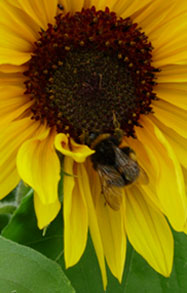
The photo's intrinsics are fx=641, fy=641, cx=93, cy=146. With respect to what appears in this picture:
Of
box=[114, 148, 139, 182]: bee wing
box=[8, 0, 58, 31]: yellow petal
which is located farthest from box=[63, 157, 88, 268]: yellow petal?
box=[8, 0, 58, 31]: yellow petal

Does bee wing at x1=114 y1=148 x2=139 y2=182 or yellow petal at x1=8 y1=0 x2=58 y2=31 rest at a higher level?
yellow petal at x1=8 y1=0 x2=58 y2=31

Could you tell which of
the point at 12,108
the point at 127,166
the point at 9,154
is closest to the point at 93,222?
the point at 127,166

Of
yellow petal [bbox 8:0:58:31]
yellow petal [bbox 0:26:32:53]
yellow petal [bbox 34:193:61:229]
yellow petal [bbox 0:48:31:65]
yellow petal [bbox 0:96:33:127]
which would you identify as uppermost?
yellow petal [bbox 8:0:58:31]

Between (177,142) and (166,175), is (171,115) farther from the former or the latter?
(166,175)

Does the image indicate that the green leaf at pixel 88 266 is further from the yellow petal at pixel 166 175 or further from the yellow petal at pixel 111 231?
the yellow petal at pixel 166 175

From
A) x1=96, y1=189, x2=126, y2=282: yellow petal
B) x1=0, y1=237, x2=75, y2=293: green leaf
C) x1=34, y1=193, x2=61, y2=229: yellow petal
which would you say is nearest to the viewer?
x1=0, y1=237, x2=75, y2=293: green leaf

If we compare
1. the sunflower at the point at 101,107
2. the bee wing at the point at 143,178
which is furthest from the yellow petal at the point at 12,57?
the bee wing at the point at 143,178

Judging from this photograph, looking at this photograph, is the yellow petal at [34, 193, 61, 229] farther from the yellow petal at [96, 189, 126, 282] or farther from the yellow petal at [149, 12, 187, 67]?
the yellow petal at [149, 12, 187, 67]
